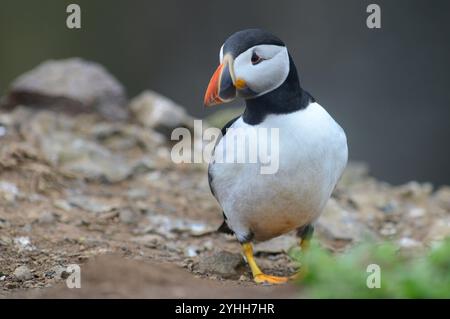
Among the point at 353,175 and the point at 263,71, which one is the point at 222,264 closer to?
the point at 263,71

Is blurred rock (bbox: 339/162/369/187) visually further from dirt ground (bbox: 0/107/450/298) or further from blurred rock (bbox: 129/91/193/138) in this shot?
blurred rock (bbox: 129/91/193/138)

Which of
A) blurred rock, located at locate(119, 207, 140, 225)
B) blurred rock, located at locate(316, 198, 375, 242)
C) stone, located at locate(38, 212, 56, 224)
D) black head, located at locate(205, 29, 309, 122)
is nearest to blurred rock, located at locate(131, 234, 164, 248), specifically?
blurred rock, located at locate(119, 207, 140, 225)

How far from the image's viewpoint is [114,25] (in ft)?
42.8

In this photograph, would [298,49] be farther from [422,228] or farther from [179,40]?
[422,228]

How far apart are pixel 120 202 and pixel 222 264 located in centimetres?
158

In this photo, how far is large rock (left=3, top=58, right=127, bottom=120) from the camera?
7.40 metres

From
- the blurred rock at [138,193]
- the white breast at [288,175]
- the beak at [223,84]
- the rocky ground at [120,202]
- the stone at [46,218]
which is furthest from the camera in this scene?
the blurred rock at [138,193]

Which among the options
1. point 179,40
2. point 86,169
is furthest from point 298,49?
point 86,169

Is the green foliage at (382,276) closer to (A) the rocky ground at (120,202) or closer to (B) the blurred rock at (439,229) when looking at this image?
(A) the rocky ground at (120,202)

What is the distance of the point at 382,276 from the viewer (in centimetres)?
347

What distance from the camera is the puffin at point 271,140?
439cm

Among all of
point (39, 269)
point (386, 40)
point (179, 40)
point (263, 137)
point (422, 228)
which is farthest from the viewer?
point (179, 40)

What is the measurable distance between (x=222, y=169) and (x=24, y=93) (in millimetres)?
3248

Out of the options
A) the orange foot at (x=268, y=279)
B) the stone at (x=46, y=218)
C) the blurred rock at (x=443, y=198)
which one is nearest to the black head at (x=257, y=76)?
the orange foot at (x=268, y=279)
